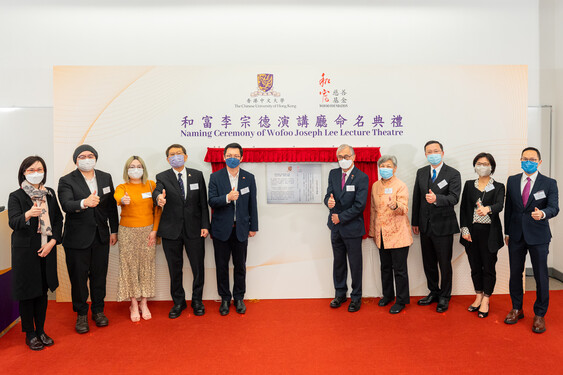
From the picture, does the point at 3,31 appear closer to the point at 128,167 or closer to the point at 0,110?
the point at 0,110

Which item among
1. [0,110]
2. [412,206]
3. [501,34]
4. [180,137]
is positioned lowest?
[412,206]

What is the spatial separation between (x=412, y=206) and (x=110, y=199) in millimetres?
3138

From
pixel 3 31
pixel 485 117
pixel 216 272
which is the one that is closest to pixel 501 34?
pixel 485 117

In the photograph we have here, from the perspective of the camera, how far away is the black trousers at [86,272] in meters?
3.68

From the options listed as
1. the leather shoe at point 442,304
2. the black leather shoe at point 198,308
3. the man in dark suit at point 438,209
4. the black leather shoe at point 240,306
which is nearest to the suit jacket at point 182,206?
the black leather shoe at point 198,308

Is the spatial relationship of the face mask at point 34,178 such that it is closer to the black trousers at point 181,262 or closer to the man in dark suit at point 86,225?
the man in dark suit at point 86,225

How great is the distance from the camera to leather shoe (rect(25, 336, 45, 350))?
11.1ft

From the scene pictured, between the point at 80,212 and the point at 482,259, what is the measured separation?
12.8 ft

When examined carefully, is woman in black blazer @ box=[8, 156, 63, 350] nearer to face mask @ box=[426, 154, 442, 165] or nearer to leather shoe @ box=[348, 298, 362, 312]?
leather shoe @ box=[348, 298, 362, 312]

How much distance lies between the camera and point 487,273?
390 cm

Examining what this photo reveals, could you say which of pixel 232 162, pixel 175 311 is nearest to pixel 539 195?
pixel 232 162

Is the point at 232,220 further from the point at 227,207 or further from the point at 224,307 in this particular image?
the point at 224,307

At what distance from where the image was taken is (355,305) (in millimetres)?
4164

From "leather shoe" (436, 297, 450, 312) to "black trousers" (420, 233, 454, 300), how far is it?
0.11 feet
